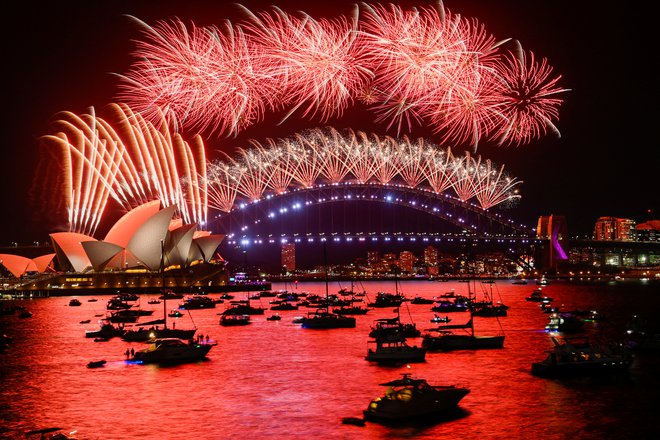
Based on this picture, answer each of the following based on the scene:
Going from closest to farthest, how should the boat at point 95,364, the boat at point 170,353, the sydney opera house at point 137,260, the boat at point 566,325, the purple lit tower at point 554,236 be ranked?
the boat at point 95,364
the boat at point 170,353
the boat at point 566,325
the sydney opera house at point 137,260
the purple lit tower at point 554,236

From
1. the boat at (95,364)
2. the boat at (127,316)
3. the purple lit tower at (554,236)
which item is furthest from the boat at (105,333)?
the purple lit tower at (554,236)

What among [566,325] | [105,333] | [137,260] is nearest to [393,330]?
[566,325]

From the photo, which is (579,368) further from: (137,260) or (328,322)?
(137,260)

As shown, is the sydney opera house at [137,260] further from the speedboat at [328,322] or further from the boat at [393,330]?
the boat at [393,330]

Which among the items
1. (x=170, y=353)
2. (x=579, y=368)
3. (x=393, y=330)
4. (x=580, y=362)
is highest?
(x=393, y=330)

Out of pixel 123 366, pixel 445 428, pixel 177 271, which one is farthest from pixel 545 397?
pixel 177 271

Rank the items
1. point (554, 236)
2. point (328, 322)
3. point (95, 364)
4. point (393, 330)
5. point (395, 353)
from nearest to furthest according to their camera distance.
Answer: point (95, 364) → point (395, 353) → point (393, 330) → point (328, 322) → point (554, 236)

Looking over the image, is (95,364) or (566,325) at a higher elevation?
(566,325)

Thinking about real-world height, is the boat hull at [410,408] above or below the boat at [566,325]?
below
